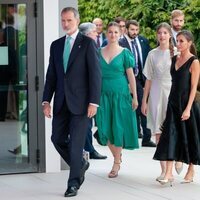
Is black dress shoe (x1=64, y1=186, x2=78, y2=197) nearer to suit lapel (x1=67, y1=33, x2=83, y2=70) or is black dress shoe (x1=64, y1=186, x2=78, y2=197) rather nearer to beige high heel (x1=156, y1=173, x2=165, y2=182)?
beige high heel (x1=156, y1=173, x2=165, y2=182)

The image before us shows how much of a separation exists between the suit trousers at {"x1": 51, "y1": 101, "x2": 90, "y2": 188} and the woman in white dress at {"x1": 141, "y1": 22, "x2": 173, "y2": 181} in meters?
1.30

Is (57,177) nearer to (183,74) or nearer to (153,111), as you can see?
(153,111)

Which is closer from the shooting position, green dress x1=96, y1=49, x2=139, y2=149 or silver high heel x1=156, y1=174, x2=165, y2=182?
silver high heel x1=156, y1=174, x2=165, y2=182

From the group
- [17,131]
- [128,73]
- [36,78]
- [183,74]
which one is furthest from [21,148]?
[183,74]

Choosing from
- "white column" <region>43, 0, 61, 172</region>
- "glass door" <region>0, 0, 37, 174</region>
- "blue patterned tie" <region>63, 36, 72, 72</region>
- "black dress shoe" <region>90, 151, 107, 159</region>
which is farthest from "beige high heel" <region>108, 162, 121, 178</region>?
"blue patterned tie" <region>63, 36, 72, 72</region>

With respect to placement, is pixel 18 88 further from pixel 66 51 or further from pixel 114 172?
pixel 114 172

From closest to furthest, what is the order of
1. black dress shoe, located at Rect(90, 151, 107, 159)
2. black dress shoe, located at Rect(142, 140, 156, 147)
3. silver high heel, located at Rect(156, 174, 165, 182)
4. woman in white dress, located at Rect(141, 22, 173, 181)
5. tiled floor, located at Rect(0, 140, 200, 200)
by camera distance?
1. tiled floor, located at Rect(0, 140, 200, 200)
2. silver high heel, located at Rect(156, 174, 165, 182)
3. woman in white dress, located at Rect(141, 22, 173, 181)
4. black dress shoe, located at Rect(90, 151, 107, 159)
5. black dress shoe, located at Rect(142, 140, 156, 147)

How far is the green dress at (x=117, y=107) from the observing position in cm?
825

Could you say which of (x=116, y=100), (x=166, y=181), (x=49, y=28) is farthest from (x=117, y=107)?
(x=49, y=28)

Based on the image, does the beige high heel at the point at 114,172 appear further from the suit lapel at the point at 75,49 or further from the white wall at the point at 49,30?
the suit lapel at the point at 75,49

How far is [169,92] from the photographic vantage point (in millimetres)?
8461

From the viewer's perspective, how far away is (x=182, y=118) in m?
7.53

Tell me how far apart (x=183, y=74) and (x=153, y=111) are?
1088 mm

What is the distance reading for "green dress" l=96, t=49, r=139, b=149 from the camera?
8250 millimetres
